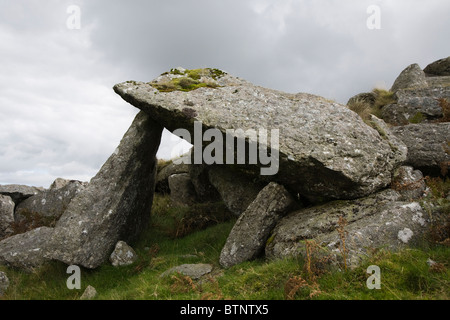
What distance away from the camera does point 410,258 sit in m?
6.87

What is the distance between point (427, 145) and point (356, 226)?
201 inches

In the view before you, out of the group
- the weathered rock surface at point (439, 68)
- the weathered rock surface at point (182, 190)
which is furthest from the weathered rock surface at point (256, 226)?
the weathered rock surface at point (439, 68)

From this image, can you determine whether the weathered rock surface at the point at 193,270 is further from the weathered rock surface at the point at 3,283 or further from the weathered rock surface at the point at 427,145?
the weathered rock surface at the point at 427,145

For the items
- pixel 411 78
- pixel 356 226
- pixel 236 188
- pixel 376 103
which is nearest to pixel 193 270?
pixel 236 188

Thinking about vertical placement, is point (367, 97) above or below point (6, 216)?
above

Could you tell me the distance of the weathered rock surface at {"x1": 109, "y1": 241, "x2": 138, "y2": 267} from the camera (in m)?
10.1

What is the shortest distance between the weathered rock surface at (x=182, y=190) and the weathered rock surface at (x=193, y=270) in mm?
7332

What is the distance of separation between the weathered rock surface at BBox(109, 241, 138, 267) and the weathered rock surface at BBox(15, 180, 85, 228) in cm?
513

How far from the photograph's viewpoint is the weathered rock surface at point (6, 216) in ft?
46.1

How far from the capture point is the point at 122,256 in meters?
10.2

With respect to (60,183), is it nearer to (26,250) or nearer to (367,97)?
(26,250)

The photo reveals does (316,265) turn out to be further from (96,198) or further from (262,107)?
(96,198)

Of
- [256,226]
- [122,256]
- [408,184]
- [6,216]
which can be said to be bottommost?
[122,256]

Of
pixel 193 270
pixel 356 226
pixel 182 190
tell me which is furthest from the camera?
pixel 182 190
